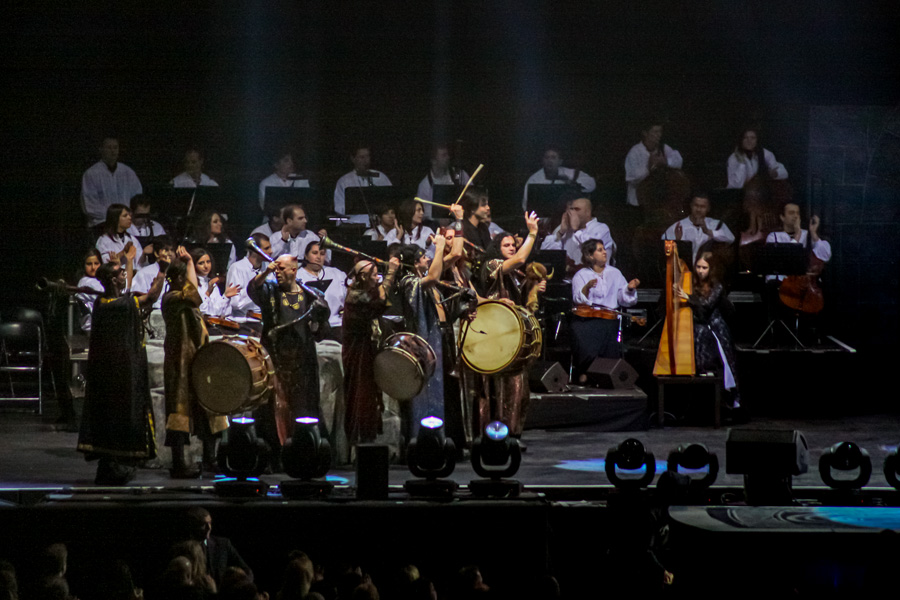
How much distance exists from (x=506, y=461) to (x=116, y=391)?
8.42 ft

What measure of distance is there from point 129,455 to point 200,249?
2.93m

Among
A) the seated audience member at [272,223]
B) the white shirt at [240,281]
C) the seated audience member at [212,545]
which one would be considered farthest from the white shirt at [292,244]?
the seated audience member at [212,545]

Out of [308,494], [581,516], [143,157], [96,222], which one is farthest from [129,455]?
[143,157]

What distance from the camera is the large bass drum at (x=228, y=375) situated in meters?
7.32

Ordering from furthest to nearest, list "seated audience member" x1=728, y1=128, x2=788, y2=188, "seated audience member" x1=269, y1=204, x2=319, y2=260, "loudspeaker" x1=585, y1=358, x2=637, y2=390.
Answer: "seated audience member" x1=728, y1=128, x2=788, y2=188 < "seated audience member" x1=269, y1=204, x2=319, y2=260 < "loudspeaker" x1=585, y1=358, x2=637, y2=390

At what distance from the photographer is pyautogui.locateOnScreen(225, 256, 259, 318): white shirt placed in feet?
34.6

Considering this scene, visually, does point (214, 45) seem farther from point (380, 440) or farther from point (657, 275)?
point (380, 440)

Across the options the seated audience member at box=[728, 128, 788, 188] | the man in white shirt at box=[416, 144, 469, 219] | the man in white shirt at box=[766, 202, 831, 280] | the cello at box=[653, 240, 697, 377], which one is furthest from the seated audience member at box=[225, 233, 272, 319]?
the seated audience member at box=[728, 128, 788, 188]

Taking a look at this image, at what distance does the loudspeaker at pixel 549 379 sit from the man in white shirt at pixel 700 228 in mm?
2807

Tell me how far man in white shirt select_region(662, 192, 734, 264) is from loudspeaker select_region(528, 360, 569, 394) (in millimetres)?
2807

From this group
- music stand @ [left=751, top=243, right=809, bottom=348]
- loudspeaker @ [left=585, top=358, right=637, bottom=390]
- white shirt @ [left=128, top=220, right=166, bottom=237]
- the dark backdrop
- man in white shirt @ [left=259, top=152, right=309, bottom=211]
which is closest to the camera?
loudspeaker @ [left=585, top=358, right=637, bottom=390]

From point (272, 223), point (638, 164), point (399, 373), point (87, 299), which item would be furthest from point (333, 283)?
point (638, 164)

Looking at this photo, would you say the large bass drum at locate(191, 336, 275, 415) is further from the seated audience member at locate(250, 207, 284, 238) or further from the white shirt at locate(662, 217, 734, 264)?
the white shirt at locate(662, 217, 734, 264)

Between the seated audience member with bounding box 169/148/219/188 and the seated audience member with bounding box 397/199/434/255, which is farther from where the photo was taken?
the seated audience member with bounding box 169/148/219/188
